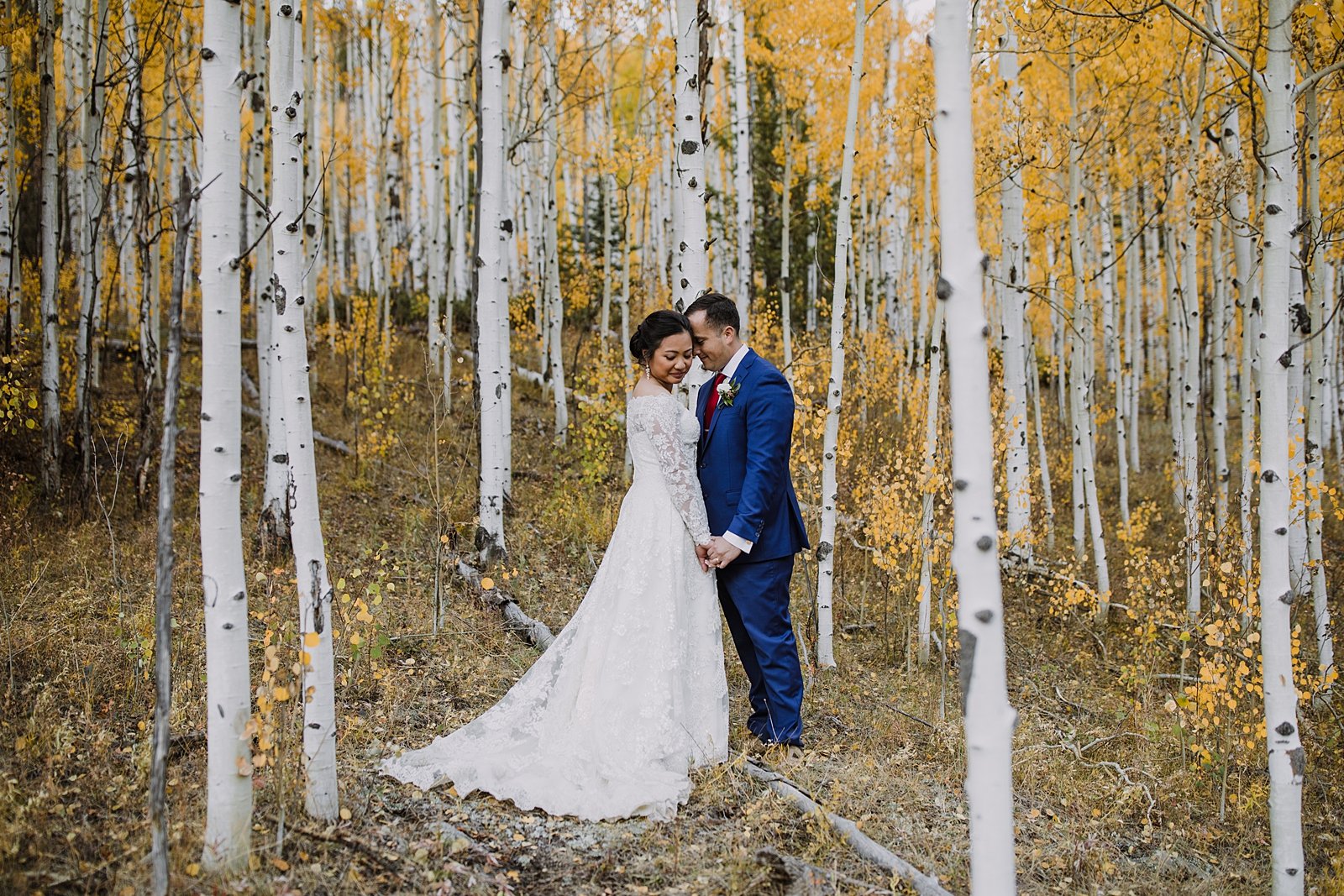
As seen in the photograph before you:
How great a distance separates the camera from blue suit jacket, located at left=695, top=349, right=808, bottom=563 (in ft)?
12.7

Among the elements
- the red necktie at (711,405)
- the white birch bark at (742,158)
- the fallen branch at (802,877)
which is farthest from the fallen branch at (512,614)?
the white birch bark at (742,158)

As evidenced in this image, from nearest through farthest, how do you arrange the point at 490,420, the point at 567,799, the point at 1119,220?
1. the point at 567,799
2. the point at 490,420
3. the point at 1119,220

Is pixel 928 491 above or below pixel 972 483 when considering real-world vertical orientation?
below

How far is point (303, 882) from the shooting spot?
2613mm

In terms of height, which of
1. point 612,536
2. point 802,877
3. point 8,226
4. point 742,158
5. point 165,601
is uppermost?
point 742,158

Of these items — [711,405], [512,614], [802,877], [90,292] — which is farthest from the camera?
[90,292]

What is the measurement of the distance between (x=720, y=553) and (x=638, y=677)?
658 mm

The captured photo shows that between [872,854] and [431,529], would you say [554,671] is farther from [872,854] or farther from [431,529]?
[431,529]

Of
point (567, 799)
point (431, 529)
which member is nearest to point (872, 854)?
point (567, 799)

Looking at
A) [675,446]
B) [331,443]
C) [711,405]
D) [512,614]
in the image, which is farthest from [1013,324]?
[331,443]

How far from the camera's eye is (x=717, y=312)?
4051mm

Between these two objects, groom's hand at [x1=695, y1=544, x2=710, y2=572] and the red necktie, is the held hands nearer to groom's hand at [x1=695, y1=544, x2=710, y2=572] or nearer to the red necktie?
groom's hand at [x1=695, y1=544, x2=710, y2=572]

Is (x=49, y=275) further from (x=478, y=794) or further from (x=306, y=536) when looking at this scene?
(x=478, y=794)

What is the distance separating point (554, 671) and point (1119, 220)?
1795 cm
